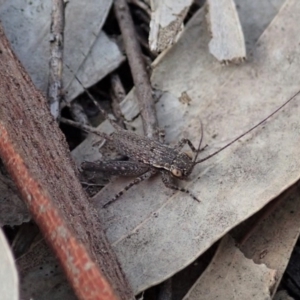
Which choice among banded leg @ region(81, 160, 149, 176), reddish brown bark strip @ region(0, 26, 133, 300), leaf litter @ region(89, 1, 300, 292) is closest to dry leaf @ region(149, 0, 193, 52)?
leaf litter @ region(89, 1, 300, 292)

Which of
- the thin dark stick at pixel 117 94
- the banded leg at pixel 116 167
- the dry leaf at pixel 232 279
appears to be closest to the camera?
the dry leaf at pixel 232 279

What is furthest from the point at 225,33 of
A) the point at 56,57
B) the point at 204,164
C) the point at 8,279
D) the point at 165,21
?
the point at 8,279

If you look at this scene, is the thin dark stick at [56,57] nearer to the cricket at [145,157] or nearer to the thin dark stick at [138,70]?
the cricket at [145,157]

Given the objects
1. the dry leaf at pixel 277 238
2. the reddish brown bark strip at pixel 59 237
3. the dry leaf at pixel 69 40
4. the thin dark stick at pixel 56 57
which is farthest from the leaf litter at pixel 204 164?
the reddish brown bark strip at pixel 59 237

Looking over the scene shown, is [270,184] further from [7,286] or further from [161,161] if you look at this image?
[7,286]

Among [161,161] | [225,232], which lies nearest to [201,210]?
[225,232]

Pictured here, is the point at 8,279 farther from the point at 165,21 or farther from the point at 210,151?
the point at 165,21

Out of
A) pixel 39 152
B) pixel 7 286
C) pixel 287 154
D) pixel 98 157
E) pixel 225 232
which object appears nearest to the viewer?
pixel 7 286
